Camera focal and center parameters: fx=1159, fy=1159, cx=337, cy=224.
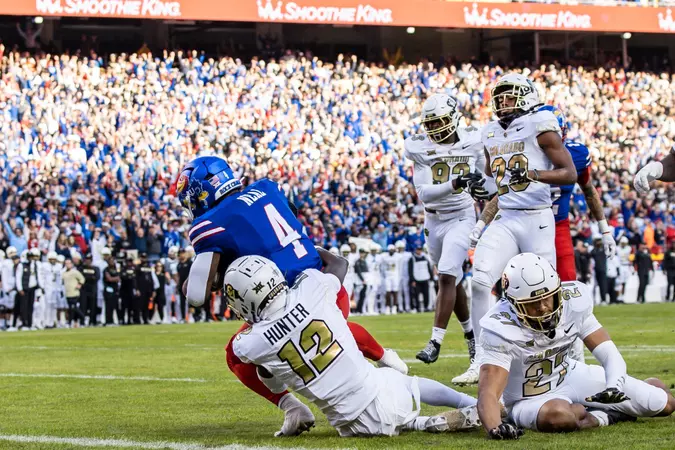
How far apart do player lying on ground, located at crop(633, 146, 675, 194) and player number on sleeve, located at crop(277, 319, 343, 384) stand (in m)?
2.76

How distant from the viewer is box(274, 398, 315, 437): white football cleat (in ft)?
19.0

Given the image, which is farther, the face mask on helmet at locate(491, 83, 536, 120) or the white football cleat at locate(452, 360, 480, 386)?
the face mask on helmet at locate(491, 83, 536, 120)

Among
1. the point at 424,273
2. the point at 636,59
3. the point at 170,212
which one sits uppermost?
the point at 636,59

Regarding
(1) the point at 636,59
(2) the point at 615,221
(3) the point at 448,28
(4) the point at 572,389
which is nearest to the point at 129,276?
(2) the point at 615,221

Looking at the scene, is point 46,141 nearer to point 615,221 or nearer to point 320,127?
point 320,127

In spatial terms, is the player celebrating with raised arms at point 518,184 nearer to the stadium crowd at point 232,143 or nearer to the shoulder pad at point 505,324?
the shoulder pad at point 505,324

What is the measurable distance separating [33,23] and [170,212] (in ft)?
33.4

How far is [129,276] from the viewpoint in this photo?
20.7 m

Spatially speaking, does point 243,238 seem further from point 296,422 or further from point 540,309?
point 540,309

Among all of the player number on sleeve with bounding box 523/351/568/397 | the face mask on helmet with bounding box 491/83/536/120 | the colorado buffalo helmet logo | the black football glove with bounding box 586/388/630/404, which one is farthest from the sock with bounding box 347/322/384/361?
the face mask on helmet with bounding box 491/83/536/120

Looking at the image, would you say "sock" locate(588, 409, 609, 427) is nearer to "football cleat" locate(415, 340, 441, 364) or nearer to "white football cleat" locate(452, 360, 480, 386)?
"white football cleat" locate(452, 360, 480, 386)

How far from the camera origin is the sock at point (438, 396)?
5.79 meters

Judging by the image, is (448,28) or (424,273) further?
(448,28)

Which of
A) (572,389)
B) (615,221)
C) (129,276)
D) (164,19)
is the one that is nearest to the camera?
(572,389)
